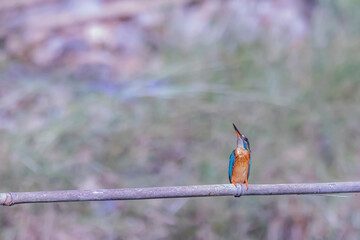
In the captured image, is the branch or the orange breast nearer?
the branch

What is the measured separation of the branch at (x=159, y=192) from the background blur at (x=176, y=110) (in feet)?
3.75

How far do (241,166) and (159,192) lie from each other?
0.43 meters

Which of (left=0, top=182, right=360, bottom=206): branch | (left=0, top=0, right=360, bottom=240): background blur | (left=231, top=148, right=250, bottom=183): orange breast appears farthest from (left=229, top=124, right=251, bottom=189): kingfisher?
(left=0, top=0, right=360, bottom=240): background blur

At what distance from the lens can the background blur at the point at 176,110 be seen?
2111 millimetres

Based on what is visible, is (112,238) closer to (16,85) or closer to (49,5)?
(16,85)

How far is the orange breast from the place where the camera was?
4.25 feet

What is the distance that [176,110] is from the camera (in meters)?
2.61

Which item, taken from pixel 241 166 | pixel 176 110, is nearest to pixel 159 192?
pixel 241 166

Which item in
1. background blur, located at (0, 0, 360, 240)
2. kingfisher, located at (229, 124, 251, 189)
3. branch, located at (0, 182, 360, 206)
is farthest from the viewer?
background blur, located at (0, 0, 360, 240)

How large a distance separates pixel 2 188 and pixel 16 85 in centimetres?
93

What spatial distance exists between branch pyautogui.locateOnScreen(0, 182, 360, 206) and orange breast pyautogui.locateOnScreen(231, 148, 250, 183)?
1.07 ft

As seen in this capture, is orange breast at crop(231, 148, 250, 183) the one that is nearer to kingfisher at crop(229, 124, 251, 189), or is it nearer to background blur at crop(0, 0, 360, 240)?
kingfisher at crop(229, 124, 251, 189)

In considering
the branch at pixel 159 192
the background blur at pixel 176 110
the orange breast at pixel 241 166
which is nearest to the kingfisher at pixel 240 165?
the orange breast at pixel 241 166

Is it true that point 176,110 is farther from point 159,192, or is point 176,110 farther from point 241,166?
point 159,192
